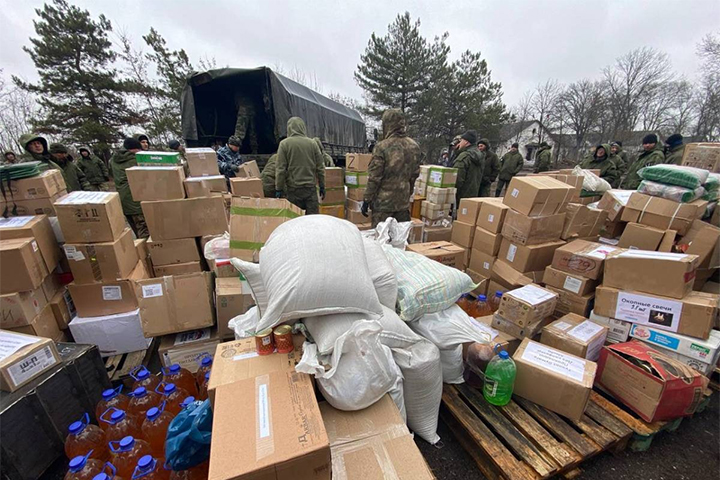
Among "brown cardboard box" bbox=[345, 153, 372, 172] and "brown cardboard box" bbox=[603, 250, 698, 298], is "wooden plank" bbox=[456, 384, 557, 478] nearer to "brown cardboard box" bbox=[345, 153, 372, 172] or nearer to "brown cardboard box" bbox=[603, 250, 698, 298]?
"brown cardboard box" bbox=[603, 250, 698, 298]

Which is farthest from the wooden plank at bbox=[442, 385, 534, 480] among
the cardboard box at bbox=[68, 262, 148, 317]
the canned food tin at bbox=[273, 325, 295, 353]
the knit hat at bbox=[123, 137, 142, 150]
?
the knit hat at bbox=[123, 137, 142, 150]

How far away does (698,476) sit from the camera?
1450 mm

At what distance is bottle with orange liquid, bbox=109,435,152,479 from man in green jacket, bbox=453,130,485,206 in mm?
4657

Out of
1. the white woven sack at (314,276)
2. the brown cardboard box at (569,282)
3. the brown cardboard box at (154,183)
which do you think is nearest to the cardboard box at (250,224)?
the white woven sack at (314,276)

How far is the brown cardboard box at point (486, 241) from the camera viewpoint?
2.80 meters

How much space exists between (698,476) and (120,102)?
15507 mm

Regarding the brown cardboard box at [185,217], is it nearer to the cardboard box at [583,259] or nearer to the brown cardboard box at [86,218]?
the brown cardboard box at [86,218]

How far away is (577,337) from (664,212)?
1513mm

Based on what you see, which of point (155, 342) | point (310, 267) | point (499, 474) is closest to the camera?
point (310, 267)

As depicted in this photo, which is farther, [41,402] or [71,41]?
[71,41]

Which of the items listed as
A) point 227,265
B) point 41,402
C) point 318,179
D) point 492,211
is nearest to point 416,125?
point 318,179

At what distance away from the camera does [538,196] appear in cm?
242

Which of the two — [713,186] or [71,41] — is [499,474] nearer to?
[713,186]

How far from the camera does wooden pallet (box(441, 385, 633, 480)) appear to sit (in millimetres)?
1325
